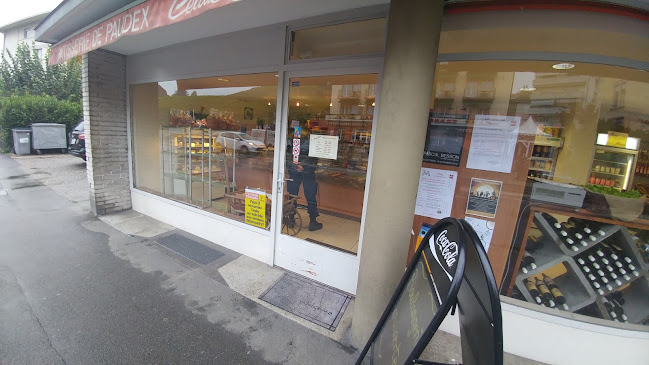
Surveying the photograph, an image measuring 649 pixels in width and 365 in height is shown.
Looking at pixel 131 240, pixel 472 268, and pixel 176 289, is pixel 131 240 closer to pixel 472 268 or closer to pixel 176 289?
pixel 176 289

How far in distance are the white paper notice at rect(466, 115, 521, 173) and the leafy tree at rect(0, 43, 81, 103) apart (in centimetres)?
2078

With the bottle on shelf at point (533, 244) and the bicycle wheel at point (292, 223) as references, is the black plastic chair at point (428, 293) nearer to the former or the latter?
the bottle on shelf at point (533, 244)

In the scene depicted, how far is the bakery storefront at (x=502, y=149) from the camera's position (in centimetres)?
209

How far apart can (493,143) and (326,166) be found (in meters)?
1.78

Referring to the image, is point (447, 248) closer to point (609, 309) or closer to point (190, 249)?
point (609, 309)

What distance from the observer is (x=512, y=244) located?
2416 mm

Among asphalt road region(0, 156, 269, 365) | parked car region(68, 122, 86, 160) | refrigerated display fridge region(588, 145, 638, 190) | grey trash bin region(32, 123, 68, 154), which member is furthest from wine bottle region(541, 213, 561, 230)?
grey trash bin region(32, 123, 68, 154)

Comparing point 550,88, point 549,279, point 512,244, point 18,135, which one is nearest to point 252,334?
point 512,244

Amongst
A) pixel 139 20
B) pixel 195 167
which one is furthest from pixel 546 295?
pixel 195 167

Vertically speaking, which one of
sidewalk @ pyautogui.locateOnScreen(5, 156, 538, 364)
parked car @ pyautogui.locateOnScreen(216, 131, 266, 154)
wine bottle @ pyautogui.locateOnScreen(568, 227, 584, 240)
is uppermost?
parked car @ pyautogui.locateOnScreen(216, 131, 266, 154)

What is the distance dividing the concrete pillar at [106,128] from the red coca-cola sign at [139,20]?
1.65ft

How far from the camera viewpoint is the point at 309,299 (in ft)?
9.17

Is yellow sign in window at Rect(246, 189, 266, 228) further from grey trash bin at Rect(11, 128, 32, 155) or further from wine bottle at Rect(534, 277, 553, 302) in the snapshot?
grey trash bin at Rect(11, 128, 32, 155)

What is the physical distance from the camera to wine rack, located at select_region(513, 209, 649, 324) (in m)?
2.16
